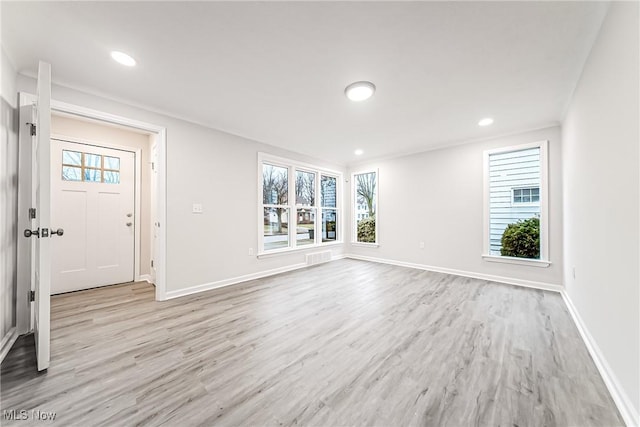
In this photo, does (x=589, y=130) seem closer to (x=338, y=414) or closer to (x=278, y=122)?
(x=338, y=414)

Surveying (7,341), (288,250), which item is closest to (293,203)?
(288,250)

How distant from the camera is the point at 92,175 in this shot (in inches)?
135

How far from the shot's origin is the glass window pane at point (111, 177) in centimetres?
356

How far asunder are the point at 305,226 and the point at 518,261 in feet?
12.1

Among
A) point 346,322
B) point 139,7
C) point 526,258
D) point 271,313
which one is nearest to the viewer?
point 139,7

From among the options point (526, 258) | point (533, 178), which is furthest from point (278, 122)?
point (526, 258)

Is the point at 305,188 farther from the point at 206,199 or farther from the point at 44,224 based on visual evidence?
the point at 44,224

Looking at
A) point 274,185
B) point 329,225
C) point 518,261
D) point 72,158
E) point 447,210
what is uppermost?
point 72,158

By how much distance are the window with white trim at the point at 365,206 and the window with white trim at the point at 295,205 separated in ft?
1.47

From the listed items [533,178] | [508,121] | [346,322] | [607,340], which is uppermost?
[508,121]

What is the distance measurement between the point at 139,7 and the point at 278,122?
1912 mm

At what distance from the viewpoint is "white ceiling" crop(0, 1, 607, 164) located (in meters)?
1.52

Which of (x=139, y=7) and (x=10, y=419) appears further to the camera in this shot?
(x=139, y=7)

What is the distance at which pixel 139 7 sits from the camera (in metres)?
1.49
